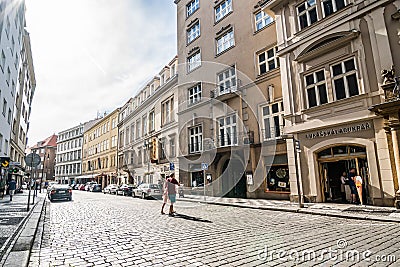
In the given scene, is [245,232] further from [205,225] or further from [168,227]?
[168,227]

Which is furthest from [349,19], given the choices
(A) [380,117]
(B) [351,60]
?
(A) [380,117]

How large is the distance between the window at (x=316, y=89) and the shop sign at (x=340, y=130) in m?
1.61

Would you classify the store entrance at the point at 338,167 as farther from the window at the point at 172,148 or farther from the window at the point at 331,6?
the window at the point at 172,148

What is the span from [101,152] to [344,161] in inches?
1989

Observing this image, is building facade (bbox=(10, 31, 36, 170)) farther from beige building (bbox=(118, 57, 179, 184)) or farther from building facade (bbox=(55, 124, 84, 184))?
building facade (bbox=(55, 124, 84, 184))

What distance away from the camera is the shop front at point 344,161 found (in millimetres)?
11680

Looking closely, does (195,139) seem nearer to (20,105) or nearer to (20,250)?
(20,250)

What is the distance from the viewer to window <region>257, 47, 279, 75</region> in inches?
716

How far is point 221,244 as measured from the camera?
5934mm

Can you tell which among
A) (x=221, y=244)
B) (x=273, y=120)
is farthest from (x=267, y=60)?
(x=221, y=244)

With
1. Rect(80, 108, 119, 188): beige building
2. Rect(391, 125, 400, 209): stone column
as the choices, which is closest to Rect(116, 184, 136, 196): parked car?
Rect(80, 108, 119, 188): beige building

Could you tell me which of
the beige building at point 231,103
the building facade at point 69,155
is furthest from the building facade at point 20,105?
the building facade at point 69,155

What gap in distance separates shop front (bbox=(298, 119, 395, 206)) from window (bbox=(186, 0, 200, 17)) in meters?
19.7

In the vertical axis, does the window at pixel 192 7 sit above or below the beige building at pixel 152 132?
above
